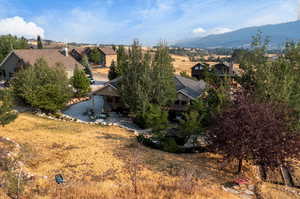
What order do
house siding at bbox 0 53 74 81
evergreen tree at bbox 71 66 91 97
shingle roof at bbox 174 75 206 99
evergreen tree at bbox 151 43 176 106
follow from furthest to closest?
house siding at bbox 0 53 74 81
evergreen tree at bbox 71 66 91 97
shingle roof at bbox 174 75 206 99
evergreen tree at bbox 151 43 176 106

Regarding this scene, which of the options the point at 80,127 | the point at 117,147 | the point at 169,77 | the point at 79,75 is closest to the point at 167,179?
the point at 117,147

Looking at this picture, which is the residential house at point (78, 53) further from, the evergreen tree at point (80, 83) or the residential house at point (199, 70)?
the evergreen tree at point (80, 83)

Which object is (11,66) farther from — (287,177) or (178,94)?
(287,177)

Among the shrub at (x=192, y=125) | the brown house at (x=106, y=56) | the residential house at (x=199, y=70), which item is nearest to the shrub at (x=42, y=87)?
the shrub at (x=192, y=125)

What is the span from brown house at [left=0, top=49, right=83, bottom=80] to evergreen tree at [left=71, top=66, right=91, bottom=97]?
7.31 m

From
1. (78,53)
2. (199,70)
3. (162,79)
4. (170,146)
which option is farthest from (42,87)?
(78,53)

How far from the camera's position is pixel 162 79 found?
998 inches

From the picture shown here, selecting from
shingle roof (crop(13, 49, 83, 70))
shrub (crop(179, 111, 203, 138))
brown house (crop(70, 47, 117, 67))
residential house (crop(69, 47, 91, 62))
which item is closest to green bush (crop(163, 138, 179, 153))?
shrub (crop(179, 111, 203, 138))

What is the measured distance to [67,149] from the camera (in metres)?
15.1

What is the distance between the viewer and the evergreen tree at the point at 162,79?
83.1ft

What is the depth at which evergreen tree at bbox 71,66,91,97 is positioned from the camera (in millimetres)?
33875

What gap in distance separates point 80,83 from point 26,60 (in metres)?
14.2

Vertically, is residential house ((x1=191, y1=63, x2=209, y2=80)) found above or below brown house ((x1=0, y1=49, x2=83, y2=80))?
below

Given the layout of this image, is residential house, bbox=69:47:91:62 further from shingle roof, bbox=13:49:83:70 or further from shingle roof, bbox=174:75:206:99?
shingle roof, bbox=174:75:206:99
